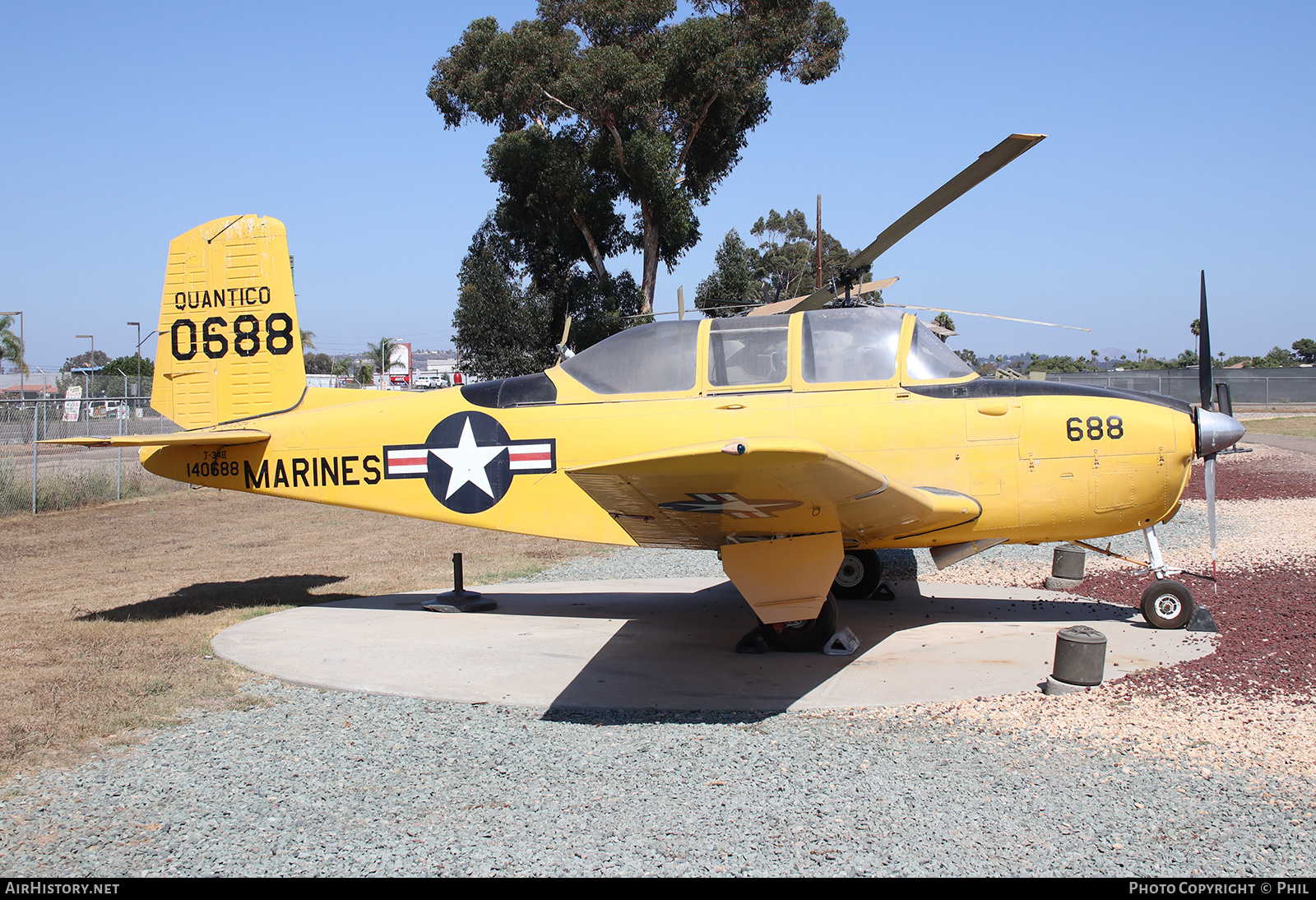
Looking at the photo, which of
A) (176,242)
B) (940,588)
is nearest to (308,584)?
(176,242)

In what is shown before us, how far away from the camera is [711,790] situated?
4.11m

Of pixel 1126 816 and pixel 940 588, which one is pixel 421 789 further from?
pixel 940 588

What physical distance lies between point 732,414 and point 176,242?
5963 mm

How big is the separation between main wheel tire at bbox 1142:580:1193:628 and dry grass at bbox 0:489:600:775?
7040mm

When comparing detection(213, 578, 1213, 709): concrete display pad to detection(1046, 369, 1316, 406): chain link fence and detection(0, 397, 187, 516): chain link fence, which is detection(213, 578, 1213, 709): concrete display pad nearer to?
detection(0, 397, 187, 516): chain link fence

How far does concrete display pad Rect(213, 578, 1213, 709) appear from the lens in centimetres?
568

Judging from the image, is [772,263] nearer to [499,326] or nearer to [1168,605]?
[499,326]

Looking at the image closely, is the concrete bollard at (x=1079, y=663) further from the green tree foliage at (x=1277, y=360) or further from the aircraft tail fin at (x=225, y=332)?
the green tree foliage at (x=1277, y=360)

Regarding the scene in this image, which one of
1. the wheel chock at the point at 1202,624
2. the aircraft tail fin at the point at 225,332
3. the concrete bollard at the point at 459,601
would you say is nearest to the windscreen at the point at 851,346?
the wheel chock at the point at 1202,624

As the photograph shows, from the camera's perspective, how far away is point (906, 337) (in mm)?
6691

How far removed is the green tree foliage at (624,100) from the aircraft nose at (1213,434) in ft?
87.2

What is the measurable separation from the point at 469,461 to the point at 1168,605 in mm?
6034

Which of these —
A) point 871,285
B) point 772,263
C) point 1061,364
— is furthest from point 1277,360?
point 871,285

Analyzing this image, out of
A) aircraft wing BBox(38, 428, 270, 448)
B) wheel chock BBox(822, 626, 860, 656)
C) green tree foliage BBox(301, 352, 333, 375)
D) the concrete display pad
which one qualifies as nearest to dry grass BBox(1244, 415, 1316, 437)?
the concrete display pad
